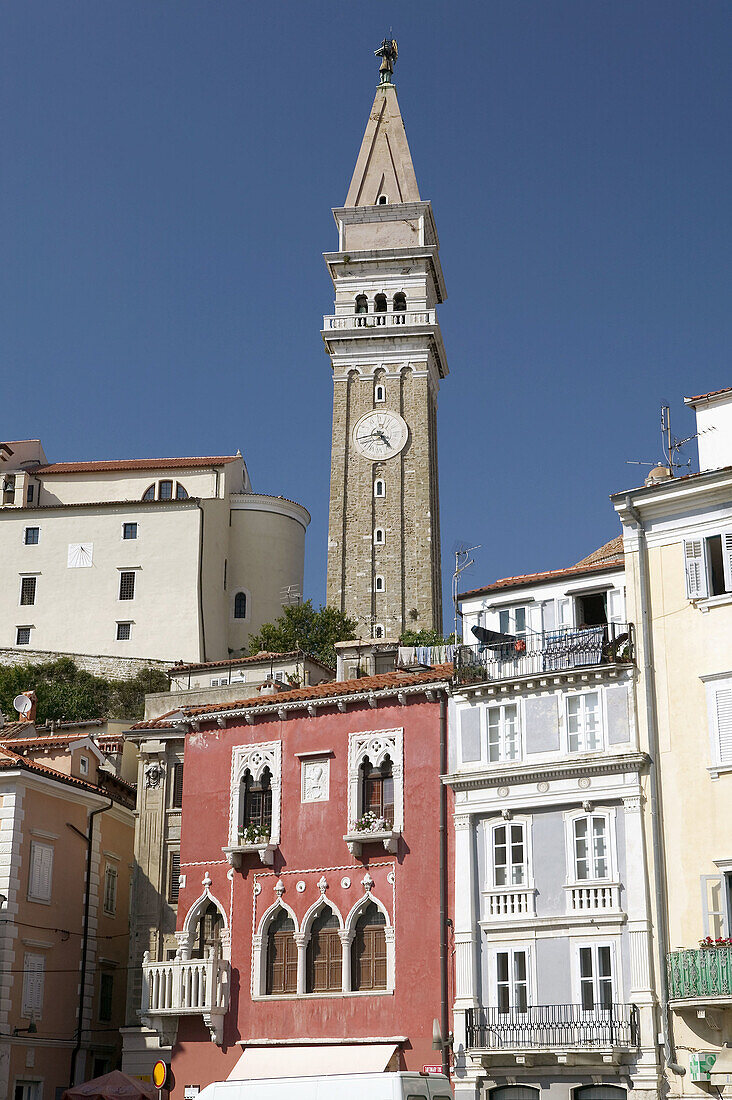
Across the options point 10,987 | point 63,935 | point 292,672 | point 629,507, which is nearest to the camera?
point 629,507

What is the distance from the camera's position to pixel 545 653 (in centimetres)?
3312

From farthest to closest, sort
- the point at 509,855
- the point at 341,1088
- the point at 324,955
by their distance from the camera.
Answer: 1. the point at 324,955
2. the point at 509,855
3. the point at 341,1088

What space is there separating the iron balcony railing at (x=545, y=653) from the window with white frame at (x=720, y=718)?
2049 mm

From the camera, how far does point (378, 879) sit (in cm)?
3338

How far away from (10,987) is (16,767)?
5.65m

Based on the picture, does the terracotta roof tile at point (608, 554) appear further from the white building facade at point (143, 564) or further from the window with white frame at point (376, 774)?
the white building facade at point (143, 564)

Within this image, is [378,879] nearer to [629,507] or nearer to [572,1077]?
[572,1077]

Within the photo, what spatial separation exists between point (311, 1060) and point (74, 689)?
156ft

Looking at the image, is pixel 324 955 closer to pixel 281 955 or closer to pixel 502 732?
pixel 281 955

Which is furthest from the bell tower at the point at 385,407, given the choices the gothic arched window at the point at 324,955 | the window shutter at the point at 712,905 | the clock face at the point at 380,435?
the window shutter at the point at 712,905

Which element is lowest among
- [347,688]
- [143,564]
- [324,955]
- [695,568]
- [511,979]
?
[511,979]

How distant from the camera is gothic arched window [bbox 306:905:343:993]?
110ft

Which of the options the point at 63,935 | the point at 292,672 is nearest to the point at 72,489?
the point at 292,672

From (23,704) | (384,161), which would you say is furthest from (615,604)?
(384,161)
